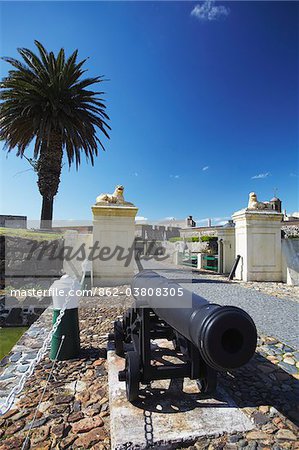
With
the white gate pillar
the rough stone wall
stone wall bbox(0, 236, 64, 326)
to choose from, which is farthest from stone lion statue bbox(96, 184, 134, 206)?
the rough stone wall

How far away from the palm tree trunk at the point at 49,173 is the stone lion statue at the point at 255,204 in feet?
28.1

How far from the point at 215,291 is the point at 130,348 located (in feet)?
15.2

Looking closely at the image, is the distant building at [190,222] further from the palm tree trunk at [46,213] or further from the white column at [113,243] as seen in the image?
the white column at [113,243]

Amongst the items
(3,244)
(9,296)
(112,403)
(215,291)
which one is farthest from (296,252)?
(3,244)

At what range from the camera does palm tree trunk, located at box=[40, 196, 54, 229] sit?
12680 mm

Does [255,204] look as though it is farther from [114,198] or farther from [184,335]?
[184,335]

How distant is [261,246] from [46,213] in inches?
371

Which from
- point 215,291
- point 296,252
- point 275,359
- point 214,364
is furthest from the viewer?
point 296,252

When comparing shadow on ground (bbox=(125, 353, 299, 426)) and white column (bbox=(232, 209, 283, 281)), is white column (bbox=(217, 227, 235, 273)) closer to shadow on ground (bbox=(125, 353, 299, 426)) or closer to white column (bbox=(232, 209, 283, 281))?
white column (bbox=(232, 209, 283, 281))

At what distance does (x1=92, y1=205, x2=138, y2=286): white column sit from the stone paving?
4.50 metres

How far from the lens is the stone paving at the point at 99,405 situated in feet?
6.31

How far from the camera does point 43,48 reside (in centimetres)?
1253

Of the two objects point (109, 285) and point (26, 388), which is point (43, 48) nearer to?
point (109, 285)

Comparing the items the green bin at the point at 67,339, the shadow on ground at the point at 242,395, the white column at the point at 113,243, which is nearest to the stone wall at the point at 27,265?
the white column at the point at 113,243
